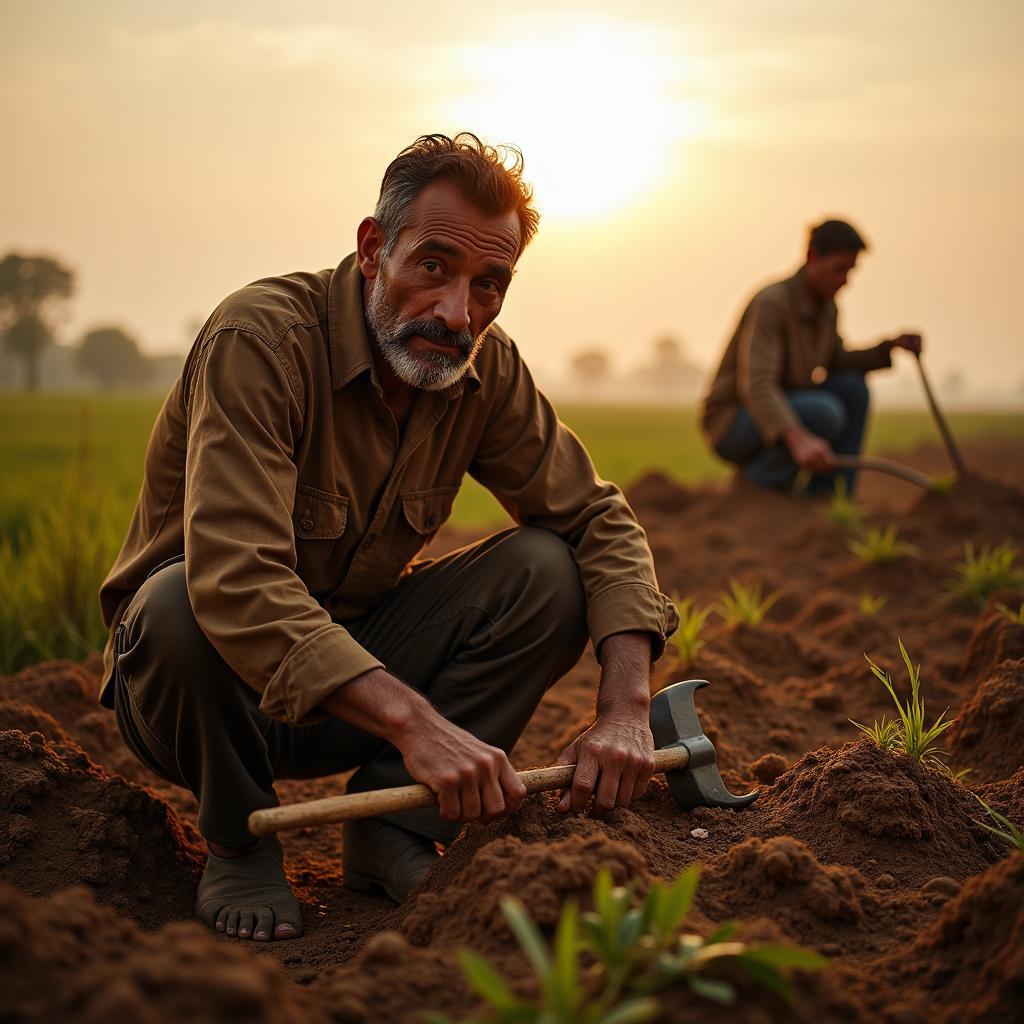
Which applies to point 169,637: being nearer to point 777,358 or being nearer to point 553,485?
point 553,485

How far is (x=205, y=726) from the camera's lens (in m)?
2.15

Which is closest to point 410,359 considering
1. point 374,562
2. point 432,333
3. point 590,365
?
point 432,333

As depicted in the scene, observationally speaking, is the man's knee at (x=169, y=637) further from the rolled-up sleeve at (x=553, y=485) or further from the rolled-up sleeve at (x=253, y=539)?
the rolled-up sleeve at (x=553, y=485)

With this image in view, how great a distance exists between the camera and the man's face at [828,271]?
592 cm

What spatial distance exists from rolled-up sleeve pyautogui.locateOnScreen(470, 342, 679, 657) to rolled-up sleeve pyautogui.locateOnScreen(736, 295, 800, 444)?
11.3 ft

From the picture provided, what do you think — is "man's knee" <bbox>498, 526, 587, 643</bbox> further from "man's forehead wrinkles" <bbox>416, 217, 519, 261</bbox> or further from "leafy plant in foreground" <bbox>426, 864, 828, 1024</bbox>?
"leafy plant in foreground" <bbox>426, 864, 828, 1024</bbox>

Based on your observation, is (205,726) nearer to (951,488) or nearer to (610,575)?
Answer: (610,575)

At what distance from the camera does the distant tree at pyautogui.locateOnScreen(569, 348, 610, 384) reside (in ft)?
440

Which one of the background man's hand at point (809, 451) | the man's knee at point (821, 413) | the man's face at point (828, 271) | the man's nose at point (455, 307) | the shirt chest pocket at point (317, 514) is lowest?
the shirt chest pocket at point (317, 514)

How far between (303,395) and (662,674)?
1773 millimetres

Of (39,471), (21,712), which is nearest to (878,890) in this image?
(21,712)

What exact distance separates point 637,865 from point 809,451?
Answer: 175 inches

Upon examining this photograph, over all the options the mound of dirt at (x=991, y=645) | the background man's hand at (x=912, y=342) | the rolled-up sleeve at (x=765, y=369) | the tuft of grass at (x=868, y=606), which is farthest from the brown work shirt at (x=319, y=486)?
the background man's hand at (x=912, y=342)

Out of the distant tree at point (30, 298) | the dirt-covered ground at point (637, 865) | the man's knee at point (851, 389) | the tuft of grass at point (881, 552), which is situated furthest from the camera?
the distant tree at point (30, 298)
